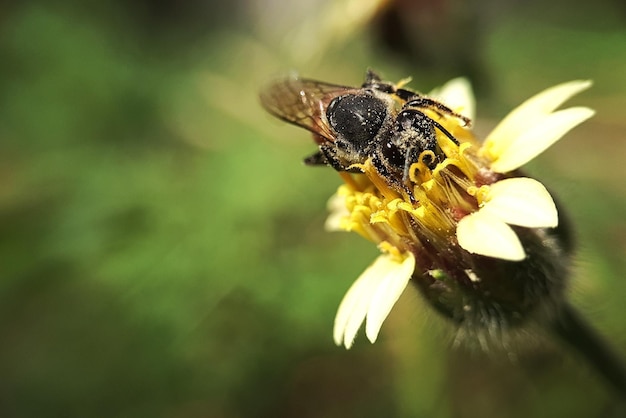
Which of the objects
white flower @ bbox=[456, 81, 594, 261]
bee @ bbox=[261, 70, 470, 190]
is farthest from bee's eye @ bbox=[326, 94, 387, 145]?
white flower @ bbox=[456, 81, 594, 261]

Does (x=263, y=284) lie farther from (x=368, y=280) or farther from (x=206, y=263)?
(x=368, y=280)

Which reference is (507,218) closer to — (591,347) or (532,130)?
(532,130)

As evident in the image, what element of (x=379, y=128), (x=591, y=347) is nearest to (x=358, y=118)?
(x=379, y=128)

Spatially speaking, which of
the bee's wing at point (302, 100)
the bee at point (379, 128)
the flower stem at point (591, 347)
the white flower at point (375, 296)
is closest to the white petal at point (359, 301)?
the white flower at point (375, 296)

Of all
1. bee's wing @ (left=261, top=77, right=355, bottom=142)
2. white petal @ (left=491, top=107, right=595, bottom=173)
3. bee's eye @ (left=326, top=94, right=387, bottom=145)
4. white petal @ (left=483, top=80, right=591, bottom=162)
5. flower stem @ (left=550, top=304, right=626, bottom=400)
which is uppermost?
bee's wing @ (left=261, top=77, right=355, bottom=142)

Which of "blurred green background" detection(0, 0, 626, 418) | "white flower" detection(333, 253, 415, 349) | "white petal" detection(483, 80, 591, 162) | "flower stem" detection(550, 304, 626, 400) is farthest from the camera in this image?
"blurred green background" detection(0, 0, 626, 418)

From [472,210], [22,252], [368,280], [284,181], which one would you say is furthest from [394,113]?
[22,252]

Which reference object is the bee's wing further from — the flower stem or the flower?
the flower stem
